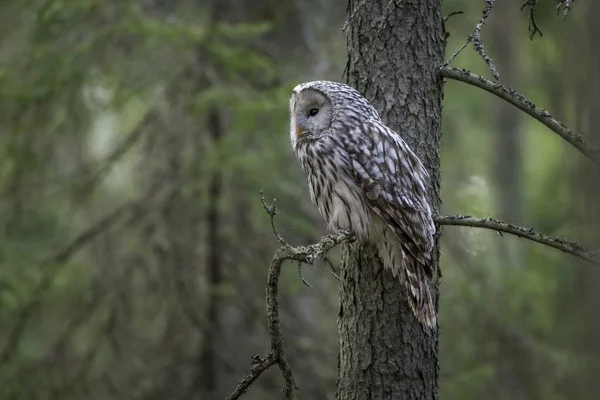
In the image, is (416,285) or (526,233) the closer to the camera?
(526,233)

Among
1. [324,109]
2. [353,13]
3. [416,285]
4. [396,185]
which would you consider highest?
[353,13]

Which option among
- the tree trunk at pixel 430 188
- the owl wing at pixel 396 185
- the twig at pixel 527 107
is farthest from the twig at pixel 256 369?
the twig at pixel 527 107

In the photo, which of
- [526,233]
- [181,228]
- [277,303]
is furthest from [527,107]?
[181,228]

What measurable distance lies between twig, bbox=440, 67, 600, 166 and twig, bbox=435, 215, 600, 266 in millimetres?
421

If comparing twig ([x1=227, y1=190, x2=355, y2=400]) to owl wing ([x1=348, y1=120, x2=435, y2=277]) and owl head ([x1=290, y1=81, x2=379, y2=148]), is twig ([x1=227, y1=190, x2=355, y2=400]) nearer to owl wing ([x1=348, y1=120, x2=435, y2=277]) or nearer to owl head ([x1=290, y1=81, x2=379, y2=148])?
→ owl wing ([x1=348, y1=120, x2=435, y2=277])

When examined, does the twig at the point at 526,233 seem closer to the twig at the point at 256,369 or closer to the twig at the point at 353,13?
the twig at the point at 353,13

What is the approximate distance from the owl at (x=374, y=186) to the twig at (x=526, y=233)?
0.12m

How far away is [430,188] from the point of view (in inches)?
159

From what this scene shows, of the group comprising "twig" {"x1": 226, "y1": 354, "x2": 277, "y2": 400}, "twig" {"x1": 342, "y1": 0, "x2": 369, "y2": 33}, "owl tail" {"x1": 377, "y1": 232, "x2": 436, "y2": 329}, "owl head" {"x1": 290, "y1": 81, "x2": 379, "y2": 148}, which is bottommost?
"twig" {"x1": 226, "y1": 354, "x2": 277, "y2": 400}

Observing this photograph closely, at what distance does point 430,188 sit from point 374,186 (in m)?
0.34

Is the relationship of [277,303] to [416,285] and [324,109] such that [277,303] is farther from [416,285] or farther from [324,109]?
[324,109]

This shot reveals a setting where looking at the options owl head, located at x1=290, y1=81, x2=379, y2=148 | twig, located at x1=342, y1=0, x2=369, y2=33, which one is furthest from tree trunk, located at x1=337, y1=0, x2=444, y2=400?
owl head, located at x1=290, y1=81, x2=379, y2=148

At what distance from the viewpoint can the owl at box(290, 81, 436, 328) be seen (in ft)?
12.4

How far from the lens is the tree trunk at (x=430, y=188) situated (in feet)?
12.7
